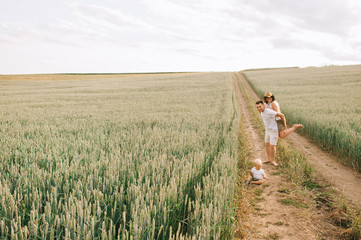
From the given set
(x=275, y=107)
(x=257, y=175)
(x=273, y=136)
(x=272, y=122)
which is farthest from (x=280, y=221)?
(x=275, y=107)

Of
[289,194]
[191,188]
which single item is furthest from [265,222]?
[191,188]

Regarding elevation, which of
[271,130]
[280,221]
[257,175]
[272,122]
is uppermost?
[272,122]

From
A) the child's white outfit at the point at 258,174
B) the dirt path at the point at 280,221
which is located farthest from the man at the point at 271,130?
the dirt path at the point at 280,221

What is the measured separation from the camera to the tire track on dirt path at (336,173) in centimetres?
430

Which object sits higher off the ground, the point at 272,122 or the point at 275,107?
the point at 275,107

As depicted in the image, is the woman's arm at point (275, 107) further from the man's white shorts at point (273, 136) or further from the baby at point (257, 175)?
the baby at point (257, 175)

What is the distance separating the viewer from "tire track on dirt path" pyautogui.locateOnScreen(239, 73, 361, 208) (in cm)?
430

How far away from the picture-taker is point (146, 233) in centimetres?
184

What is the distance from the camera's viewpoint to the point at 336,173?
5.31 metres

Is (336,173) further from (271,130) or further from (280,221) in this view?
(280,221)

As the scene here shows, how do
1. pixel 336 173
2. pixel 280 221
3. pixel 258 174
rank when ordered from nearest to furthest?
pixel 280 221 < pixel 258 174 < pixel 336 173

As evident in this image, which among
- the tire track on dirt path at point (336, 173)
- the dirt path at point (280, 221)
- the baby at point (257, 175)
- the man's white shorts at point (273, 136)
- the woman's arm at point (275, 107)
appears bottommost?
the dirt path at point (280, 221)

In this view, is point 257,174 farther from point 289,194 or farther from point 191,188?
point 191,188

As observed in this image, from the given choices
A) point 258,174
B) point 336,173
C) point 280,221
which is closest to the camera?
point 280,221
